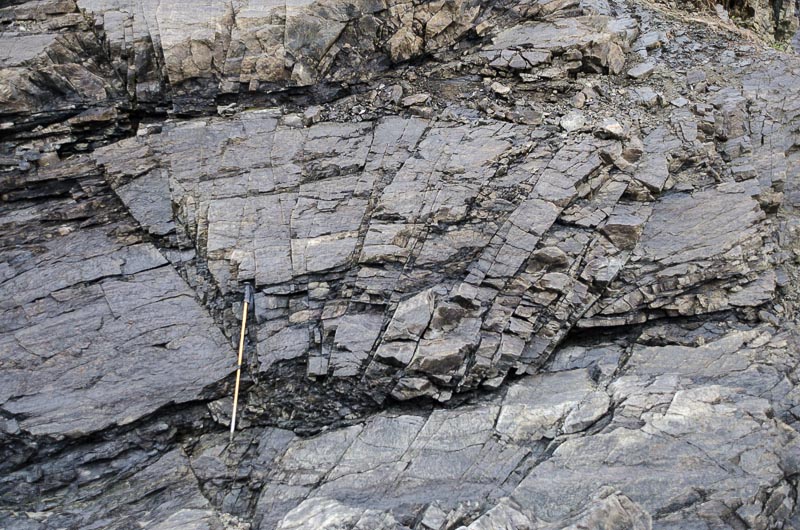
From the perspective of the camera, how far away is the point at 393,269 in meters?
10.1

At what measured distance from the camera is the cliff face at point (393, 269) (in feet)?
27.6

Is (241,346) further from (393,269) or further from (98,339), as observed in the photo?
(393,269)

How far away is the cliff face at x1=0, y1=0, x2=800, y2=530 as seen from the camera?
27.6 feet

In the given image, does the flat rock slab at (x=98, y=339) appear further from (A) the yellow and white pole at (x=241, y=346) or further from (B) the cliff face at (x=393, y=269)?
(A) the yellow and white pole at (x=241, y=346)

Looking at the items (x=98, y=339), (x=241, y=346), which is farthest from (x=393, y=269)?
(x=98, y=339)

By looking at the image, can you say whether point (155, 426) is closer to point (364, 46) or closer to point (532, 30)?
point (364, 46)

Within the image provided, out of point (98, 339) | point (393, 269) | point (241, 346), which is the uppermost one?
point (393, 269)

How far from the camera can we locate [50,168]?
1150 centimetres

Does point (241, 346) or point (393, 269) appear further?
point (393, 269)

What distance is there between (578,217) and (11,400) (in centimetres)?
874

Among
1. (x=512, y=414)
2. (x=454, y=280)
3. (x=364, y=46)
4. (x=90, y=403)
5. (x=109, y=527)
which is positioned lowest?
(x=109, y=527)

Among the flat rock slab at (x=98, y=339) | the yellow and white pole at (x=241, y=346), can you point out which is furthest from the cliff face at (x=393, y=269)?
the yellow and white pole at (x=241, y=346)

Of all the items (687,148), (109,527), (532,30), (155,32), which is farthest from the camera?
(532,30)

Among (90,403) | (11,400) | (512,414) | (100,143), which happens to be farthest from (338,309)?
(100,143)
